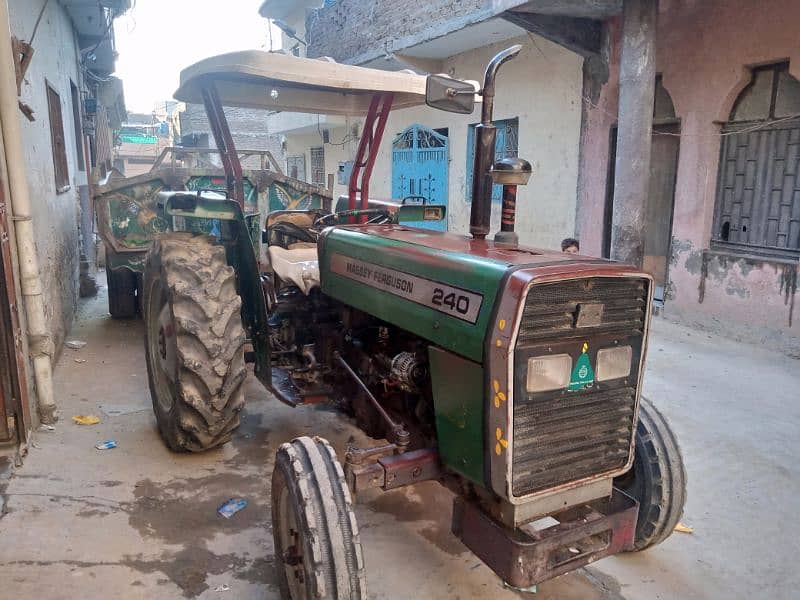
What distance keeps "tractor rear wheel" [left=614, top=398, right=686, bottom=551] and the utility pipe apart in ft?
10.9

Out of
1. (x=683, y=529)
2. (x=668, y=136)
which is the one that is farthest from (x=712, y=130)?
(x=683, y=529)

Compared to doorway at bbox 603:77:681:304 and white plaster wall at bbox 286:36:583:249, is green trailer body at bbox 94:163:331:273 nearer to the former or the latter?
white plaster wall at bbox 286:36:583:249

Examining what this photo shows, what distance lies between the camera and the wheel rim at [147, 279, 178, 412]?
336cm

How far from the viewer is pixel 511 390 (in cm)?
193

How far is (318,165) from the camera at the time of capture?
18.4m

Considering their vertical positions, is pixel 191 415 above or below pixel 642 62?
below

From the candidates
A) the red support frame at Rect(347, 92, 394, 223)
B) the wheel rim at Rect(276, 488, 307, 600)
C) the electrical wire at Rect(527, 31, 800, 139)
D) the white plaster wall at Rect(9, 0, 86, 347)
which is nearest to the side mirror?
the red support frame at Rect(347, 92, 394, 223)

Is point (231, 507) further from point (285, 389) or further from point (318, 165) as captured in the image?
point (318, 165)

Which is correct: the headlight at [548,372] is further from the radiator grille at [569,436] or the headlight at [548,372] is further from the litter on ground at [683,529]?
the litter on ground at [683,529]

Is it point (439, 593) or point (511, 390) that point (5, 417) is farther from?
point (511, 390)

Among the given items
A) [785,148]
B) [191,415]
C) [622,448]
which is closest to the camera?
[622,448]

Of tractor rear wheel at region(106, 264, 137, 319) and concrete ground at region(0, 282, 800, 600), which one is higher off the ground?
tractor rear wheel at region(106, 264, 137, 319)

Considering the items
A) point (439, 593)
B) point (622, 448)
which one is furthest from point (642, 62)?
point (439, 593)

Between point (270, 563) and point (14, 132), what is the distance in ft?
8.86
